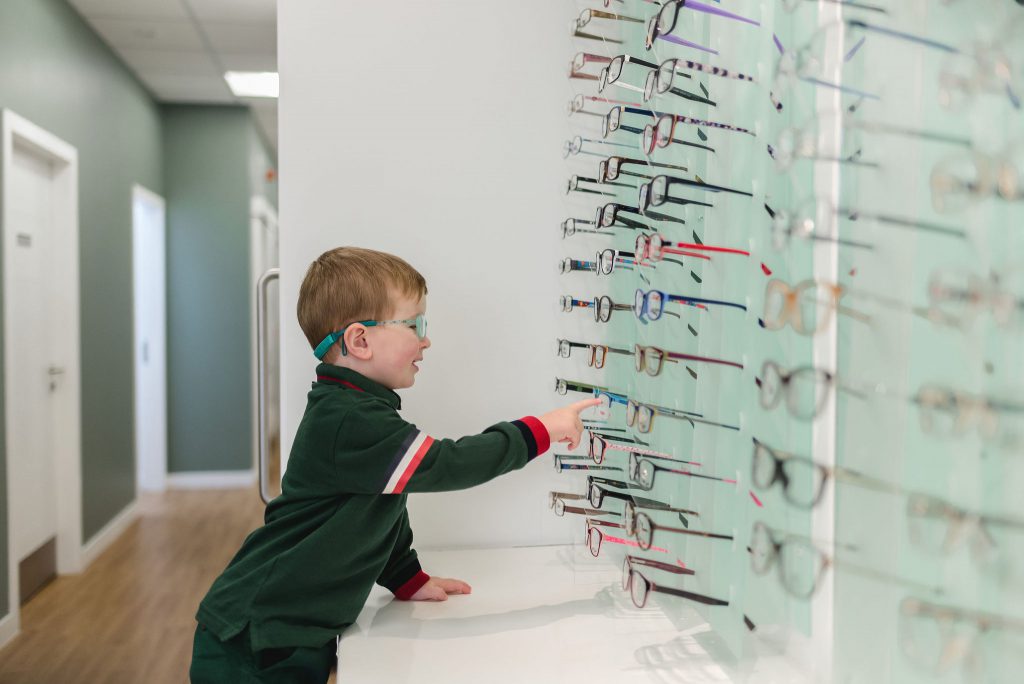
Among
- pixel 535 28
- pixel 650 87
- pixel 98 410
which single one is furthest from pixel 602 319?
pixel 98 410

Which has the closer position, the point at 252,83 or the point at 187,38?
the point at 187,38

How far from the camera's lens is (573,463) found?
1522mm

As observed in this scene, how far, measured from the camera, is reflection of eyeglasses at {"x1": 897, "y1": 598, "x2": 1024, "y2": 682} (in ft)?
2.07

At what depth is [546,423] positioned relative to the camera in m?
1.29

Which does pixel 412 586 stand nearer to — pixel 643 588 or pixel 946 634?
pixel 643 588

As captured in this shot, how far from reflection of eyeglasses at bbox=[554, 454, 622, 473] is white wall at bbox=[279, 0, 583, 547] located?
10cm

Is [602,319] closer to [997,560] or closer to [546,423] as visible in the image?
[546,423]

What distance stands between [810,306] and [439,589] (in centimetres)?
82

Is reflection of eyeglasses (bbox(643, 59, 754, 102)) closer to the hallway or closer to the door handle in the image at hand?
the door handle

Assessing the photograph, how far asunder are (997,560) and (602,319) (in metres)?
0.73

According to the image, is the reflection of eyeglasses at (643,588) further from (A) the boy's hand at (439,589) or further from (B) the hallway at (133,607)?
(B) the hallway at (133,607)

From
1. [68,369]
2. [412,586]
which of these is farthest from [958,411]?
[68,369]

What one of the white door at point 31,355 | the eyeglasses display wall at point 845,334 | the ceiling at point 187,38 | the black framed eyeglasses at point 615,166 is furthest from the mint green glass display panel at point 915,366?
the ceiling at point 187,38

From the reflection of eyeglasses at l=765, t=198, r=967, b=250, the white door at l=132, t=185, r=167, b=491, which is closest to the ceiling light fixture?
the white door at l=132, t=185, r=167, b=491
